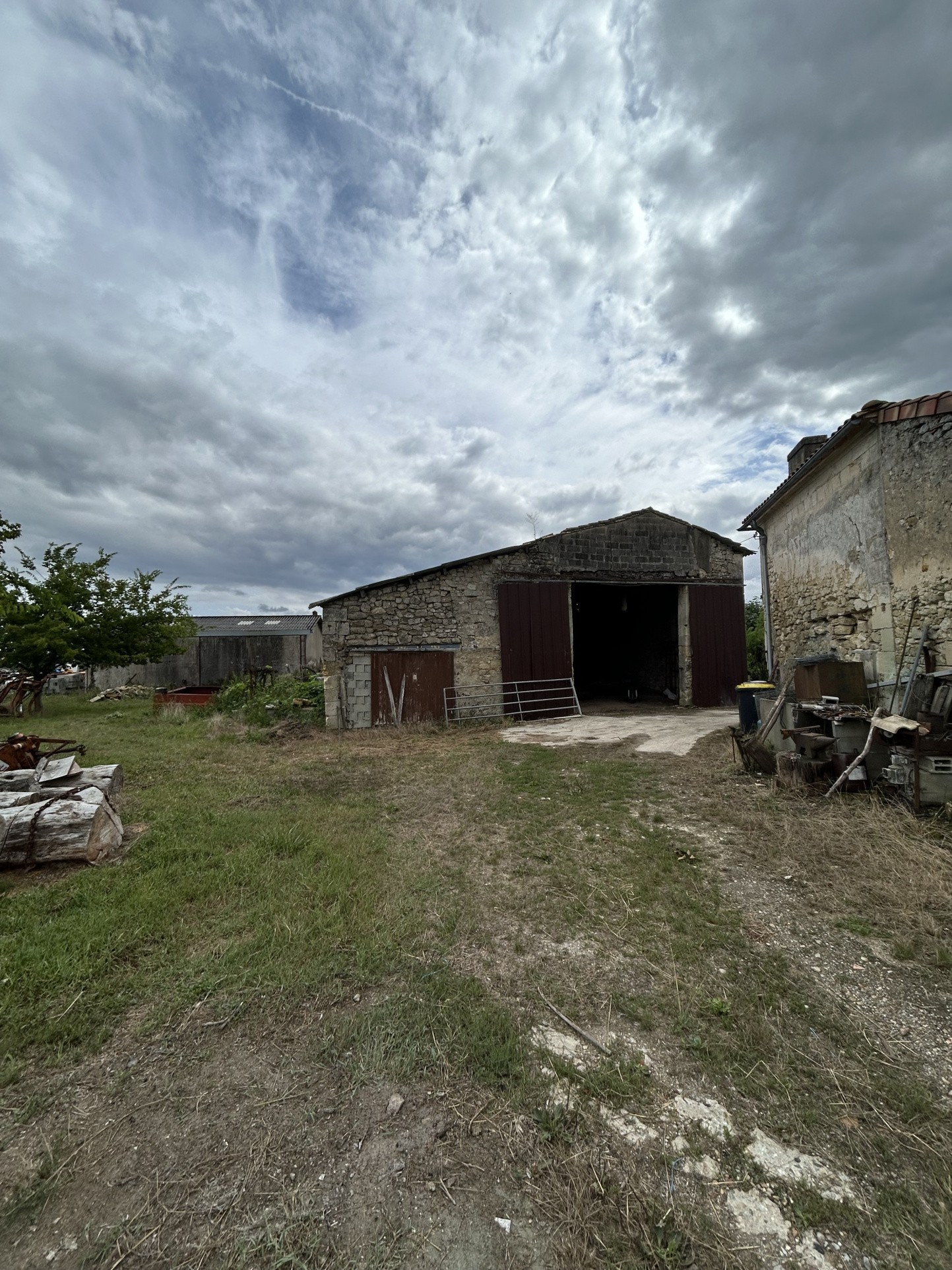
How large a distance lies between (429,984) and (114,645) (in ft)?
58.9

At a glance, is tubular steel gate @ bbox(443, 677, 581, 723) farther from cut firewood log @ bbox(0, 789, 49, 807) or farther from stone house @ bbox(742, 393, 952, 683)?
cut firewood log @ bbox(0, 789, 49, 807)

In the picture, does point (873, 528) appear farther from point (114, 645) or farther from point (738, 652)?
point (114, 645)

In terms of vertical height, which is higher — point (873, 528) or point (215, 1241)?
point (873, 528)

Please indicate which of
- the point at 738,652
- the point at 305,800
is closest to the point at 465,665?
the point at 305,800

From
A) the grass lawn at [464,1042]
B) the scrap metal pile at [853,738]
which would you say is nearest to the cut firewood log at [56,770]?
the grass lawn at [464,1042]

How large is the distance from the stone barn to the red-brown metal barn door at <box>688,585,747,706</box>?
0.10 ft

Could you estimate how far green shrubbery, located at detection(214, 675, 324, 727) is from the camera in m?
12.0

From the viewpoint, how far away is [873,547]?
6.31 meters

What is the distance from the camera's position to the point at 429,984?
99.1 inches

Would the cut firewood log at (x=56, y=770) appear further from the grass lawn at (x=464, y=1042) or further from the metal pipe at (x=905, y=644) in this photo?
the metal pipe at (x=905, y=644)

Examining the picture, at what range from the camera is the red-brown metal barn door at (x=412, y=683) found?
1158cm

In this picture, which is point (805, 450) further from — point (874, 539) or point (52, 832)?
point (52, 832)

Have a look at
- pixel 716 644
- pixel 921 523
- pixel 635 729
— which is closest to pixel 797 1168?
pixel 921 523

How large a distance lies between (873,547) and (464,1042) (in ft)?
23.7
